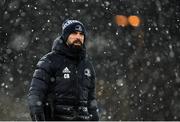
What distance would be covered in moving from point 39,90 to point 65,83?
0.27 m

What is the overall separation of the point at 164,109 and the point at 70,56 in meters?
16.1

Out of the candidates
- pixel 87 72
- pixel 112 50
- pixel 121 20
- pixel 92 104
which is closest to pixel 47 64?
pixel 87 72

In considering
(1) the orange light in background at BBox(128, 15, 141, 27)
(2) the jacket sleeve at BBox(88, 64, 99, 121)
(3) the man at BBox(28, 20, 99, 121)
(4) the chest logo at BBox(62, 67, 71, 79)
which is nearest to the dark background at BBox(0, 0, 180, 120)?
(1) the orange light in background at BBox(128, 15, 141, 27)

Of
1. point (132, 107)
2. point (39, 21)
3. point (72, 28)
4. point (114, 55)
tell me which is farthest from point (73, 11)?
point (72, 28)

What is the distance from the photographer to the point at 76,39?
508 cm

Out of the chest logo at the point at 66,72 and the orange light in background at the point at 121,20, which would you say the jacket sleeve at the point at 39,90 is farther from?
the orange light in background at the point at 121,20

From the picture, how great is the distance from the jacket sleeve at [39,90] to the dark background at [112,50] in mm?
13995

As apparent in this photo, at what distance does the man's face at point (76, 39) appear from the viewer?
5.04 meters

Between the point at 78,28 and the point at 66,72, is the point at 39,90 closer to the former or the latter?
the point at 66,72

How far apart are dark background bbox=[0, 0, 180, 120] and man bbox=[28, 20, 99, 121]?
45.3 ft

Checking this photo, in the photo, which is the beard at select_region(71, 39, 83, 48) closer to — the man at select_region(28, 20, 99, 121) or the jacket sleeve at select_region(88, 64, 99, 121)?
the man at select_region(28, 20, 99, 121)

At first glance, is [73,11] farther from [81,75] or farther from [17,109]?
[81,75]

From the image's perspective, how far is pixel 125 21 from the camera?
73.5ft

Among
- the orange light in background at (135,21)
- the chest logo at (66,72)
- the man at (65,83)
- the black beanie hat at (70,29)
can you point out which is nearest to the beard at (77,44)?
the man at (65,83)
